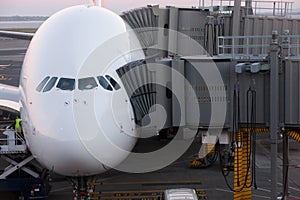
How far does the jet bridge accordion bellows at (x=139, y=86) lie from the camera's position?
49.0ft

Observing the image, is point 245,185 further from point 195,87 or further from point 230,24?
point 230,24

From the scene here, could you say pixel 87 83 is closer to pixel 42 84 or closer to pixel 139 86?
pixel 42 84

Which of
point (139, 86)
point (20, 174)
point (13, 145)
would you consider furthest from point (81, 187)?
point (20, 174)

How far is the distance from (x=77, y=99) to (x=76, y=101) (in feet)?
0.22

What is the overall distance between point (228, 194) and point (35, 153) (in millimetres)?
8529

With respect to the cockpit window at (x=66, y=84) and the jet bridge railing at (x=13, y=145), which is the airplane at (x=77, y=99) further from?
the jet bridge railing at (x=13, y=145)

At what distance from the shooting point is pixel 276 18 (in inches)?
720

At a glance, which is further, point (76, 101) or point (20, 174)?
point (20, 174)

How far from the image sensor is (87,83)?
1374cm

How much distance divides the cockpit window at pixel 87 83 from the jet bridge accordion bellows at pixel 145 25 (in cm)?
529

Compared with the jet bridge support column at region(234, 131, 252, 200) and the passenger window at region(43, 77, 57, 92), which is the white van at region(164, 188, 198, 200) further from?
the passenger window at region(43, 77, 57, 92)

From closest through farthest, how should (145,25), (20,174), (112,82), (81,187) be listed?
1. (112,82)
2. (81,187)
3. (145,25)
4. (20,174)

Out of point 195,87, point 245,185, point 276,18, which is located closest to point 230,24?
point 276,18

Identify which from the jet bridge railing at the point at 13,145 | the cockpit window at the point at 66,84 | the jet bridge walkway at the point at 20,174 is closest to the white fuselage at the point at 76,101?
the cockpit window at the point at 66,84
